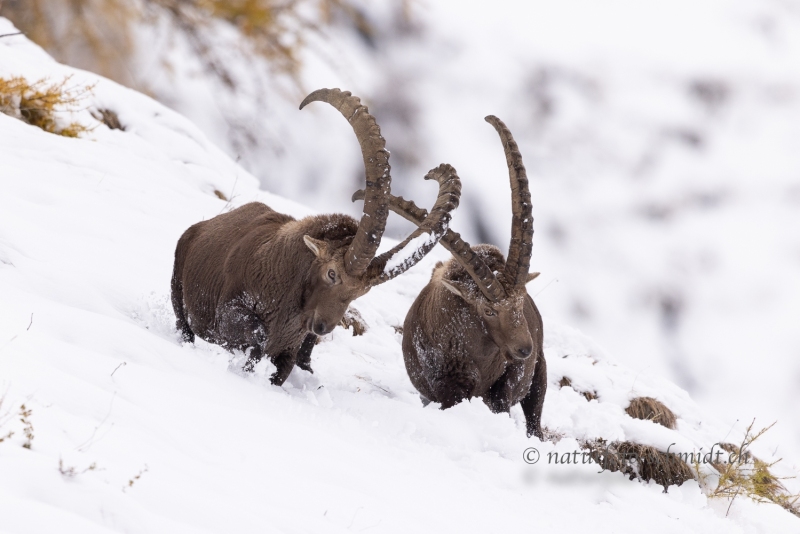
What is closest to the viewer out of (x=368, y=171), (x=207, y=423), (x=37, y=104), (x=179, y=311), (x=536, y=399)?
(x=207, y=423)

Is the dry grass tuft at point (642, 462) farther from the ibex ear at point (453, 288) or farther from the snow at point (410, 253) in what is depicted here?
the snow at point (410, 253)

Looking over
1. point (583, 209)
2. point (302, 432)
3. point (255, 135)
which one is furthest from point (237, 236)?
point (583, 209)

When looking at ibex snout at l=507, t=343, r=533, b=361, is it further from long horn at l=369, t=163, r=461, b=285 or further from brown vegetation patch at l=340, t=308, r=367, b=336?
brown vegetation patch at l=340, t=308, r=367, b=336

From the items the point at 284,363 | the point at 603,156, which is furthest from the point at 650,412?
the point at 603,156

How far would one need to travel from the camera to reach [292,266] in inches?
239

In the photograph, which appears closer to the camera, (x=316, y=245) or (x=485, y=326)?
(x=316, y=245)

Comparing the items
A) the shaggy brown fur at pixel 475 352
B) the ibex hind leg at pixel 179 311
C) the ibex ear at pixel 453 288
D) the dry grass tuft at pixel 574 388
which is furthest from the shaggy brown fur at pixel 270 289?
the dry grass tuft at pixel 574 388

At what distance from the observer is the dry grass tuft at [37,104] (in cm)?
990

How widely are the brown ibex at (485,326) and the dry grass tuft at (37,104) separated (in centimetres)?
642

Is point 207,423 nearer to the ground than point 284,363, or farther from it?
nearer to the ground

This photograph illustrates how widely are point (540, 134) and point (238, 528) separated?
20.4 m

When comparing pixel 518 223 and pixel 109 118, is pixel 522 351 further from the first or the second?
pixel 109 118

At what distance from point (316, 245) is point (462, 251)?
1.34 m

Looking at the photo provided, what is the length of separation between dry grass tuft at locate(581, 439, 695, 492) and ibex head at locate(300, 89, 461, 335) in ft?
10.00
